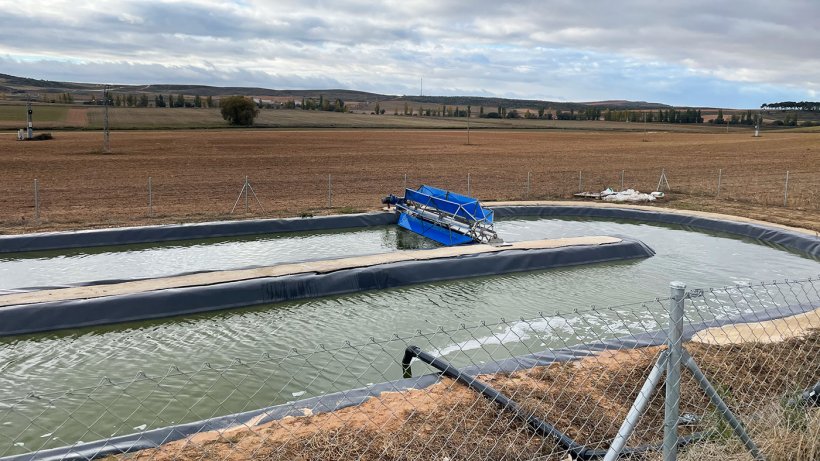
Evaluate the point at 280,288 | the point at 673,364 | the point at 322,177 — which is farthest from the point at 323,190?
the point at 673,364

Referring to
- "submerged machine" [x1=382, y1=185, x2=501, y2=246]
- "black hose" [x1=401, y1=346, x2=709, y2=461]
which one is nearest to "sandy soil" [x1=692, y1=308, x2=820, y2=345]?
"black hose" [x1=401, y1=346, x2=709, y2=461]

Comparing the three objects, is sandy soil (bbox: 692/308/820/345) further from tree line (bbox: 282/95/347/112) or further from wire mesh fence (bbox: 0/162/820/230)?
tree line (bbox: 282/95/347/112)

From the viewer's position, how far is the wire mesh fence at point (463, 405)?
5.72m

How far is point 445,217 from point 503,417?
466 inches

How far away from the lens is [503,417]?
6.49m

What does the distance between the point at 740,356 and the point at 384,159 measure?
1426 inches

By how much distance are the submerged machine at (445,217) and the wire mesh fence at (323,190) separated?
225 centimetres

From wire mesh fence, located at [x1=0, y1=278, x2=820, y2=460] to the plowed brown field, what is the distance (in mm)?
11167

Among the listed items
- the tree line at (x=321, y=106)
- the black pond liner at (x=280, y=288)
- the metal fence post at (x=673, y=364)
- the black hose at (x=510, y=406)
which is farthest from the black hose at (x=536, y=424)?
the tree line at (x=321, y=106)

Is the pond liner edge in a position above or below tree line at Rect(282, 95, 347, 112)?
below

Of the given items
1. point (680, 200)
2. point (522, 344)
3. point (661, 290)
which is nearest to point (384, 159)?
point (680, 200)

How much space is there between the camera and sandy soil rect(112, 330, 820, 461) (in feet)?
19.1

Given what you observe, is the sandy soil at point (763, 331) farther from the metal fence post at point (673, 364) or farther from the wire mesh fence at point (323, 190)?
the wire mesh fence at point (323, 190)

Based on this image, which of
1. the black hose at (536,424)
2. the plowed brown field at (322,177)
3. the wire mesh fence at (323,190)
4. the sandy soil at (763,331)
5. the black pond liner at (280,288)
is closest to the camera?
the black hose at (536,424)
